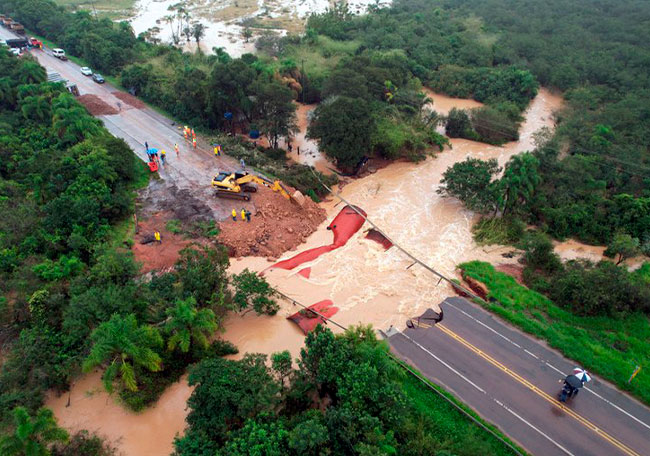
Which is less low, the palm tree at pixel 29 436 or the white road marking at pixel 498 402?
the palm tree at pixel 29 436

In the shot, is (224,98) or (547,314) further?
(224,98)

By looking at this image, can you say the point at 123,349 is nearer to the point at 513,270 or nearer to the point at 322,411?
the point at 322,411

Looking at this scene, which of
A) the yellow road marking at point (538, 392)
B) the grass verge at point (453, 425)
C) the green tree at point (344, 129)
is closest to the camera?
the grass verge at point (453, 425)

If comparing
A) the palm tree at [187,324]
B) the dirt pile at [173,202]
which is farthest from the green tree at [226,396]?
the dirt pile at [173,202]

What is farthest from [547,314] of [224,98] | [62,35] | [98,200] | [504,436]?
[62,35]

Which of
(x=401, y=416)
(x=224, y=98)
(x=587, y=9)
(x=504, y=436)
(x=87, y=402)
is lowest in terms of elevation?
(x=87, y=402)

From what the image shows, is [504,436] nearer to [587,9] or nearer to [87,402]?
[87,402]

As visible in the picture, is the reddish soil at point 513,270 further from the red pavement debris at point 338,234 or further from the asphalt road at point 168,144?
the asphalt road at point 168,144

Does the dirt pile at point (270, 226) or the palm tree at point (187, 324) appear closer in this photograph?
the palm tree at point (187, 324)
